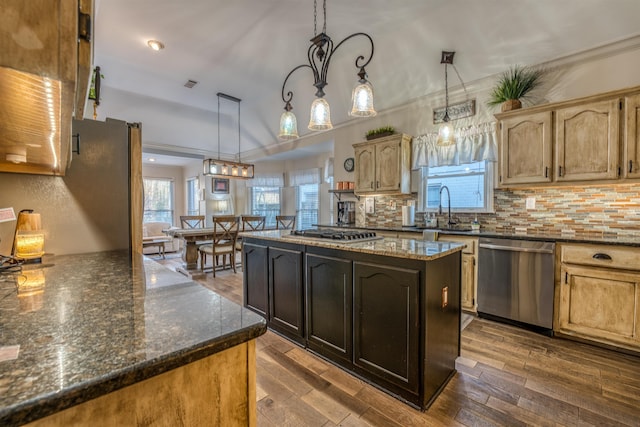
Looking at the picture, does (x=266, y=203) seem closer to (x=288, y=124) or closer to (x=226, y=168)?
(x=226, y=168)

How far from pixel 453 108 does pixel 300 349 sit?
3291 mm

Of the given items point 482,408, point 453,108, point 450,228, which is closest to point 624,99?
point 453,108

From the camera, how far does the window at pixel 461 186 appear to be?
133 inches

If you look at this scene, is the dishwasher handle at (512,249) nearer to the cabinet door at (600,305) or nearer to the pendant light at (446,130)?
the cabinet door at (600,305)

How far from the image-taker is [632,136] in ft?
7.50

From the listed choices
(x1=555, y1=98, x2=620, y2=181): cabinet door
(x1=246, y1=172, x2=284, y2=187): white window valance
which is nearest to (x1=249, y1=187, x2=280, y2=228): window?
(x1=246, y1=172, x2=284, y2=187): white window valance

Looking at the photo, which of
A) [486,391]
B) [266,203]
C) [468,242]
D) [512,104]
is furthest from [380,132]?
[266,203]

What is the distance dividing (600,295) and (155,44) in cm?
507

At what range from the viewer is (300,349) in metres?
2.33

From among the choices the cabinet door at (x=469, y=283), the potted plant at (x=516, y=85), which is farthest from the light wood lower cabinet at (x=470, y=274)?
the potted plant at (x=516, y=85)

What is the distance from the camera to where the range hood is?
1.58 ft

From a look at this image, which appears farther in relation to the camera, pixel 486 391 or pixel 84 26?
pixel 486 391

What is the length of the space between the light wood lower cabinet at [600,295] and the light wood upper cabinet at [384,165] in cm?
189

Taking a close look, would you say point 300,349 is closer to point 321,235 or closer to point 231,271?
point 321,235
